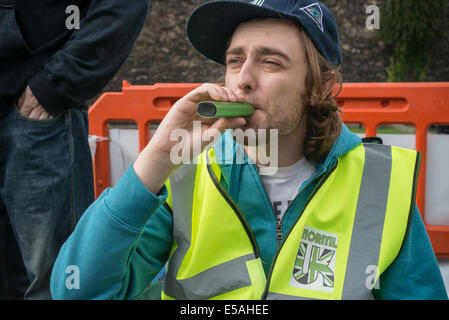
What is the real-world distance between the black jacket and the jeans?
0.11 metres

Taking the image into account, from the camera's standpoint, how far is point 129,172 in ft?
4.74

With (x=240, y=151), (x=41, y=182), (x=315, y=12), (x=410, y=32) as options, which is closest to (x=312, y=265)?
(x=240, y=151)

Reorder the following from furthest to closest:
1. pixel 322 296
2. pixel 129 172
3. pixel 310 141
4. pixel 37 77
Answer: pixel 37 77
pixel 310 141
pixel 322 296
pixel 129 172

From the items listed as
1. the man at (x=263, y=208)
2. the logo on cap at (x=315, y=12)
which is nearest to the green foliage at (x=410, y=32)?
the logo on cap at (x=315, y=12)

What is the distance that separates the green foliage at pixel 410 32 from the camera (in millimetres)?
13062

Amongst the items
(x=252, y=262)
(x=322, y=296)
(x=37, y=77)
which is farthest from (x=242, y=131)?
(x=37, y=77)

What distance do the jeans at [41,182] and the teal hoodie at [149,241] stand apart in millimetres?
707

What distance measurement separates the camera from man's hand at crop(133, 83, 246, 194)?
56.8 inches

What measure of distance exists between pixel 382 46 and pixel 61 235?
13.8 m

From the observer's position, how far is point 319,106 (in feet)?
6.25

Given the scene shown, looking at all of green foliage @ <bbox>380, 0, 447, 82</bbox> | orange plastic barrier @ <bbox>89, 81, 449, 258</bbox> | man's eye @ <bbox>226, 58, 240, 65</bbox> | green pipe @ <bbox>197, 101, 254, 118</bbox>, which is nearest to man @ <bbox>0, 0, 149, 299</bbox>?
orange plastic barrier @ <bbox>89, 81, 449, 258</bbox>

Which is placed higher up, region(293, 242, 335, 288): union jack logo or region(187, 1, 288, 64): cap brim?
region(187, 1, 288, 64): cap brim

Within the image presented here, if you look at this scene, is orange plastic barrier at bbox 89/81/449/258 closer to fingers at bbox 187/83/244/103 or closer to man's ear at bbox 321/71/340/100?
man's ear at bbox 321/71/340/100
